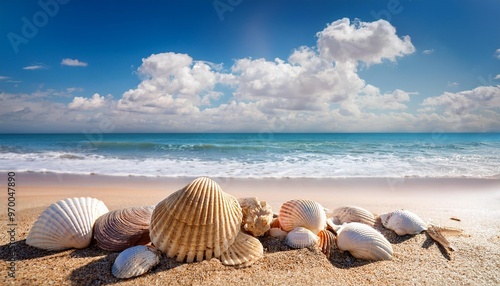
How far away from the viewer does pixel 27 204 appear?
6.24 meters

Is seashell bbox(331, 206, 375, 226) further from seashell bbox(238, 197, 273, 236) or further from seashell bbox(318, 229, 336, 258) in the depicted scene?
seashell bbox(238, 197, 273, 236)

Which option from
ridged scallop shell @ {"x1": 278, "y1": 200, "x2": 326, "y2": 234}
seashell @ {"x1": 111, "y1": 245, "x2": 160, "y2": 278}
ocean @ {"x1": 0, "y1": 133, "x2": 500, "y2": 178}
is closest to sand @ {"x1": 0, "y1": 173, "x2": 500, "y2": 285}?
seashell @ {"x1": 111, "y1": 245, "x2": 160, "y2": 278}

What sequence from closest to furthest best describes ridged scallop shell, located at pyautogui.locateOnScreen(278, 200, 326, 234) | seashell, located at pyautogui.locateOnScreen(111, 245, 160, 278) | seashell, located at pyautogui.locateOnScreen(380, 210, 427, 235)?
seashell, located at pyautogui.locateOnScreen(111, 245, 160, 278) < ridged scallop shell, located at pyautogui.locateOnScreen(278, 200, 326, 234) < seashell, located at pyautogui.locateOnScreen(380, 210, 427, 235)

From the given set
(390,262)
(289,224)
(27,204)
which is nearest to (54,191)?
(27,204)

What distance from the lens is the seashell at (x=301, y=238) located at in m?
3.38

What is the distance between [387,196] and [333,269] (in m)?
5.27

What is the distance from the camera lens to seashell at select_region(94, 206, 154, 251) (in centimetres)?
329

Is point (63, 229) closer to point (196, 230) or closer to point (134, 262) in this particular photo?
point (134, 262)

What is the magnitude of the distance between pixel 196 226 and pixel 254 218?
34.4 inches

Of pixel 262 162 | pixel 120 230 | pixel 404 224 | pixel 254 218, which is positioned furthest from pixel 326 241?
pixel 262 162

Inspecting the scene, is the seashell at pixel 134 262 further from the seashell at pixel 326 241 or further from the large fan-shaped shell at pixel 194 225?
the seashell at pixel 326 241

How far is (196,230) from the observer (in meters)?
2.89

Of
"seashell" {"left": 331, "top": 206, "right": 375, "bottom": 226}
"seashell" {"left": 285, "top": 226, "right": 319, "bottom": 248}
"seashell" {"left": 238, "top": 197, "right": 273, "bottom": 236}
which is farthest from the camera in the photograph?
"seashell" {"left": 331, "top": 206, "right": 375, "bottom": 226}

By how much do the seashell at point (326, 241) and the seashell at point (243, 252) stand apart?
30.7 inches
